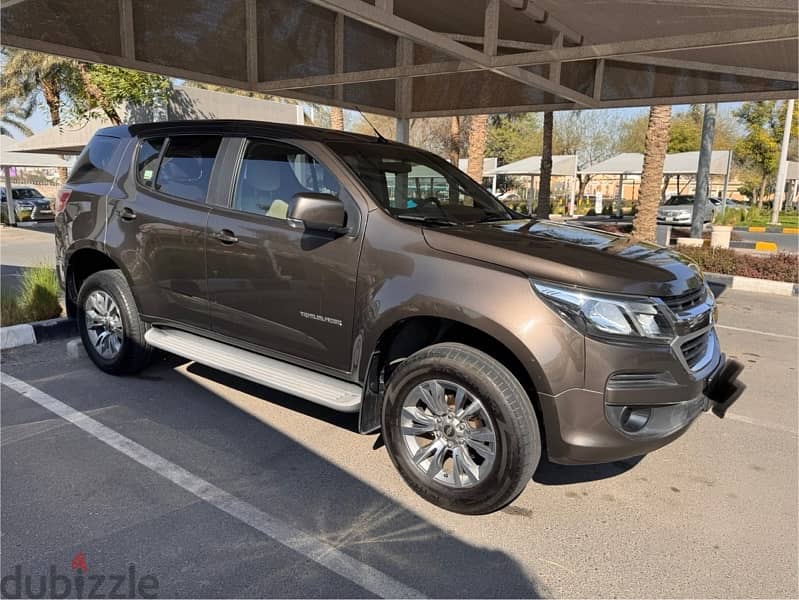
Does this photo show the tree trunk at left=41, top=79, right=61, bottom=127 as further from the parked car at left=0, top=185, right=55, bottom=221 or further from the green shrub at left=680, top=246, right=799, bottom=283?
the green shrub at left=680, top=246, right=799, bottom=283

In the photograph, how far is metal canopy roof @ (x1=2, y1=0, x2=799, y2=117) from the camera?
18.1ft

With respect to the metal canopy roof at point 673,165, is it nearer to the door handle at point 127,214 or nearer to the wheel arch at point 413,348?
the door handle at point 127,214

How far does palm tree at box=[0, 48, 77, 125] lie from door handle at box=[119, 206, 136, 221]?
40.3 ft

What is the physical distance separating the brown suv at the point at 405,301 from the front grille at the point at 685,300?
15 millimetres

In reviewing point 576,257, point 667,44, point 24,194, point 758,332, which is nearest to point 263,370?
point 576,257

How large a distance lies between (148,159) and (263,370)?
2.10 metres

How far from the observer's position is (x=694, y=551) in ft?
9.53

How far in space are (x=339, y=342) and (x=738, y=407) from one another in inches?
133

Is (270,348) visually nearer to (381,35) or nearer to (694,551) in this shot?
(694,551)

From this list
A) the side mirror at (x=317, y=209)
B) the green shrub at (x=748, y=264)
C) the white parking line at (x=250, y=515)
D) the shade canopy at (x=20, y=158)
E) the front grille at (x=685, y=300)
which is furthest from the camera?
the shade canopy at (x=20, y=158)

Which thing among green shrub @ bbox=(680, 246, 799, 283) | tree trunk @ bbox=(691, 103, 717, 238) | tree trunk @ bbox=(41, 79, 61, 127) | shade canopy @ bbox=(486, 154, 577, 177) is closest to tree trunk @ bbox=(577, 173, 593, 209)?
shade canopy @ bbox=(486, 154, 577, 177)

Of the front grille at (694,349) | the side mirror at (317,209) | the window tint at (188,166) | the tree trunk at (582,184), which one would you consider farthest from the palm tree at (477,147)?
the tree trunk at (582,184)

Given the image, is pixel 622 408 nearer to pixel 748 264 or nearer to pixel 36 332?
pixel 36 332

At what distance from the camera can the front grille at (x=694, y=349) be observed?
9.96 feet
